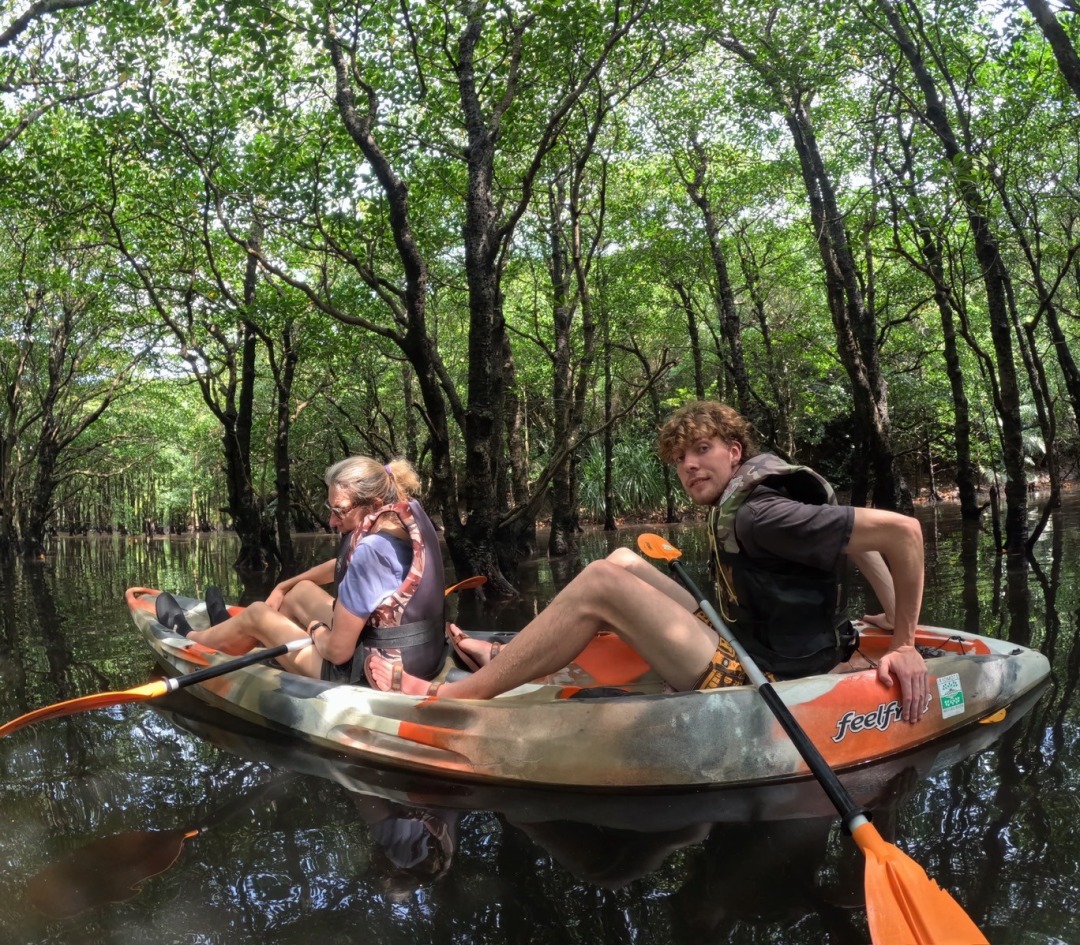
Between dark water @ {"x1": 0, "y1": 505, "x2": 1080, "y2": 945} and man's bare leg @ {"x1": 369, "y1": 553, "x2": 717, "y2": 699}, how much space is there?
19.6 inches

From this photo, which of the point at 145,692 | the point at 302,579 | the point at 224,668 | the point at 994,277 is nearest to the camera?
the point at 145,692

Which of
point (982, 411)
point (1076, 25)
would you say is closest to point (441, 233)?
point (1076, 25)

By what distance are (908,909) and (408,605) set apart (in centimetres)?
234

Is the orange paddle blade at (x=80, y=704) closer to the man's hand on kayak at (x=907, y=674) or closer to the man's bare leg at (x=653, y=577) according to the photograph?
the man's bare leg at (x=653, y=577)

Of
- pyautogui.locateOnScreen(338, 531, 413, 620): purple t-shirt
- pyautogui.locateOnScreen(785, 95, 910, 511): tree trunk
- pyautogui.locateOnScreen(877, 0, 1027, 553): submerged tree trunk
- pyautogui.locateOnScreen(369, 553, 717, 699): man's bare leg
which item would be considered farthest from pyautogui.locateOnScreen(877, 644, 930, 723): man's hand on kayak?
pyautogui.locateOnScreen(785, 95, 910, 511): tree trunk

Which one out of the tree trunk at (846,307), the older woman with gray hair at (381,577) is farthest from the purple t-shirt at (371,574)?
the tree trunk at (846,307)

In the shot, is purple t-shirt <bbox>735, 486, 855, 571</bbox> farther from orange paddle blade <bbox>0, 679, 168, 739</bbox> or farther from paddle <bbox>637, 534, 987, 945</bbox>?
orange paddle blade <bbox>0, 679, 168, 739</bbox>

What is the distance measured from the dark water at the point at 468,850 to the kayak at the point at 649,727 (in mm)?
98

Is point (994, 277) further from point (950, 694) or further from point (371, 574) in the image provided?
point (371, 574)

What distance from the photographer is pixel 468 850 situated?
2.56 metres

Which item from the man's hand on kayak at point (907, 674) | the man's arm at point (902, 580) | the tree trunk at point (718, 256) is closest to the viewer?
the man's arm at point (902, 580)

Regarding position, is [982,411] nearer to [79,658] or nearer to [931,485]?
[931,485]

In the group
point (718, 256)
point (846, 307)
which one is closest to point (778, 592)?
point (846, 307)

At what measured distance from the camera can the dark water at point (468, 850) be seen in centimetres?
209
